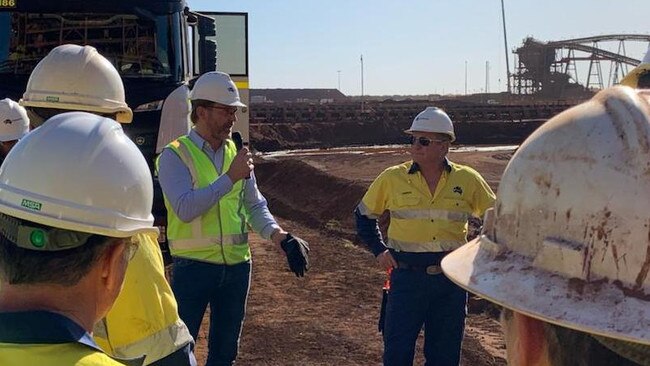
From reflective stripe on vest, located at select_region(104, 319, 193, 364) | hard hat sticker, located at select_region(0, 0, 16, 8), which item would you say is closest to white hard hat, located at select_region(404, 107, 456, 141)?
reflective stripe on vest, located at select_region(104, 319, 193, 364)

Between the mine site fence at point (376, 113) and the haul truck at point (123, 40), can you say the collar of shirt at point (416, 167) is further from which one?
the mine site fence at point (376, 113)

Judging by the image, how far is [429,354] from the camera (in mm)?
4961

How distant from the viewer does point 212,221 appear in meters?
4.25

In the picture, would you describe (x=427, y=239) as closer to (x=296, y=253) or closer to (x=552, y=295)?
(x=296, y=253)

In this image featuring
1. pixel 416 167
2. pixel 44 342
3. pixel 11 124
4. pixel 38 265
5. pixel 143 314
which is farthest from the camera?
pixel 11 124

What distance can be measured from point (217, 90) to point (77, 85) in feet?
4.49

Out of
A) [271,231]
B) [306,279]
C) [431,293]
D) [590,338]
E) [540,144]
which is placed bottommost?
[306,279]

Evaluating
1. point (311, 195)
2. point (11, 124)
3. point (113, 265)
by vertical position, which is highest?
point (11, 124)

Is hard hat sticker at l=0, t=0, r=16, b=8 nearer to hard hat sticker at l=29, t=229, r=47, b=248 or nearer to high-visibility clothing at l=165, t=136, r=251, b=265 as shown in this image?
high-visibility clothing at l=165, t=136, r=251, b=265

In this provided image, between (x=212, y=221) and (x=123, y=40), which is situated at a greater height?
(x=123, y=40)

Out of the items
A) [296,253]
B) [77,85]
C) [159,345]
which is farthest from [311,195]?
[159,345]

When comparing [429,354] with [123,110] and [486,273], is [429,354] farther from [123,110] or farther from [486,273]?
[486,273]

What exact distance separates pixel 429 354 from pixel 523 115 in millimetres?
38490

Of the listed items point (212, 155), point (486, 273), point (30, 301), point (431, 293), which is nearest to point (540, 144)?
point (486, 273)
